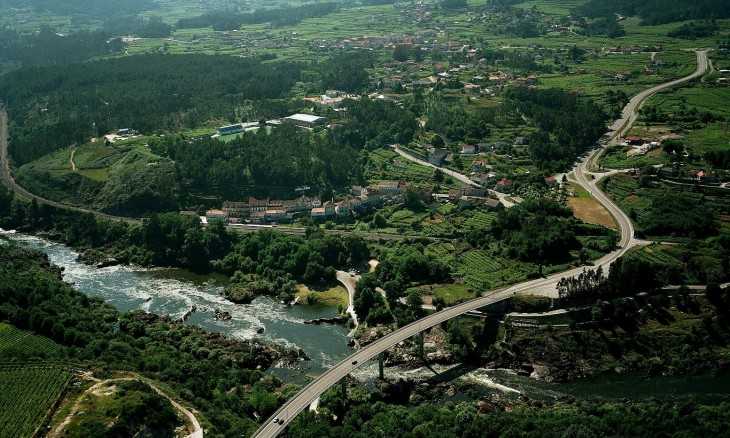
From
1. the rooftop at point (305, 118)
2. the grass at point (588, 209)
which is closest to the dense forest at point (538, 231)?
the grass at point (588, 209)

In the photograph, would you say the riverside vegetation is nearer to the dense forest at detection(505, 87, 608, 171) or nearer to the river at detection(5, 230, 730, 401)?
the dense forest at detection(505, 87, 608, 171)

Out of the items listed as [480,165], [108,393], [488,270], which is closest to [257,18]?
[480,165]

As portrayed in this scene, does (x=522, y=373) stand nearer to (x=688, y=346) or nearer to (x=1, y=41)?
(x=688, y=346)

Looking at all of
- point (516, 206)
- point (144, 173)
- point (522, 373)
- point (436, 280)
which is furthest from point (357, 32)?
point (522, 373)

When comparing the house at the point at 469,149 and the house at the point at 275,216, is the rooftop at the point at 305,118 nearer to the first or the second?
the house at the point at 469,149

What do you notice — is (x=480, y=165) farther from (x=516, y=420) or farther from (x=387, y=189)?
(x=516, y=420)

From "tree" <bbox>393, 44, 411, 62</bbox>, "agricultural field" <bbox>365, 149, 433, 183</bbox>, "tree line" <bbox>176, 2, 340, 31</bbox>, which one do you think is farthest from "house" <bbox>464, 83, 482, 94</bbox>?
"tree line" <bbox>176, 2, 340, 31</bbox>
